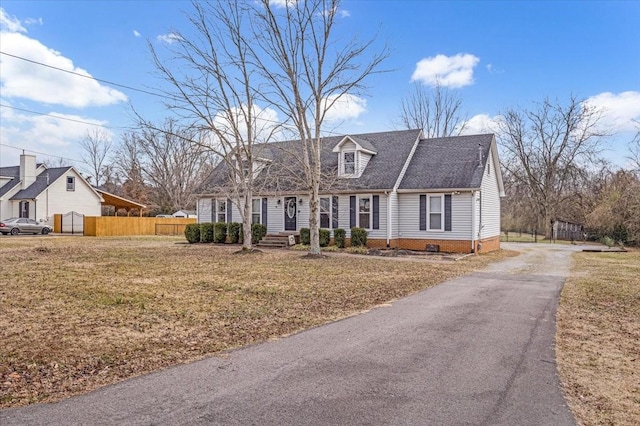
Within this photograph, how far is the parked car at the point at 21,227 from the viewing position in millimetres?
33750

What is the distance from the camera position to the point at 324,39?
17.1 meters

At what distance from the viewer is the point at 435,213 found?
2062 centimetres

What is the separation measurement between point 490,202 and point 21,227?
33.0 meters

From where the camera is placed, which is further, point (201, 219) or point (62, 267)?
point (201, 219)

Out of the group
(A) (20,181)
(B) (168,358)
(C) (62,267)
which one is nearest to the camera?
(B) (168,358)

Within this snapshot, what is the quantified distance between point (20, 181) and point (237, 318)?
141ft

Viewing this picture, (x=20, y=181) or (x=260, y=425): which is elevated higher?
(x=20, y=181)

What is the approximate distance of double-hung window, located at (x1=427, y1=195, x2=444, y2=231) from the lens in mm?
20500

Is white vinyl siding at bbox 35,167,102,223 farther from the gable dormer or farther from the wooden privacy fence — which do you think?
the gable dormer

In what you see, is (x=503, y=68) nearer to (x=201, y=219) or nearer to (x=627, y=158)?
(x=627, y=158)

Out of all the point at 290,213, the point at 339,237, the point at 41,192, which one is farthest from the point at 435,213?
the point at 41,192

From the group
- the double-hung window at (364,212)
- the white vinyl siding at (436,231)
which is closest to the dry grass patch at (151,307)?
the white vinyl siding at (436,231)

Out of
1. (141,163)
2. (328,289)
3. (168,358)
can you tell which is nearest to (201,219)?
(328,289)

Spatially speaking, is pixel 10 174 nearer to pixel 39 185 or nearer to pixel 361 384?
pixel 39 185
